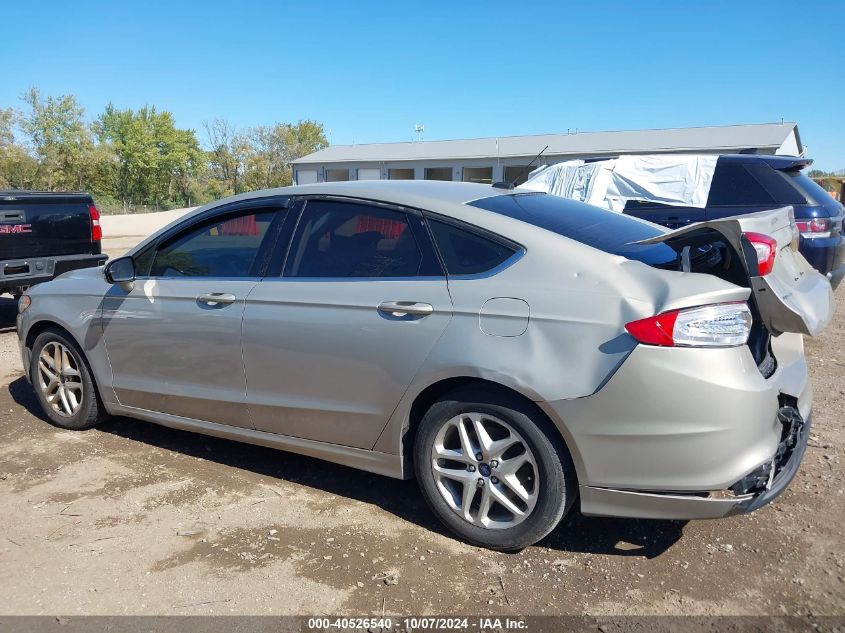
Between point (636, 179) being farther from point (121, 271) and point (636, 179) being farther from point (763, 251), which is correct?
point (121, 271)

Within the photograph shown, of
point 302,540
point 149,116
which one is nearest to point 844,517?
point 302,540

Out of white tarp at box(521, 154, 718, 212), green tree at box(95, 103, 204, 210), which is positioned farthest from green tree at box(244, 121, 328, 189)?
white tarp at box(521, 154, 718, 212)

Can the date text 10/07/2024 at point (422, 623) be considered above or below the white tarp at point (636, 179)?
below

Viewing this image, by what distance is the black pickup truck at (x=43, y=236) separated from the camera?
24.4ft

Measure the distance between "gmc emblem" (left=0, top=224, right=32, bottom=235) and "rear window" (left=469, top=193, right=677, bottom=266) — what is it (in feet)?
20.9

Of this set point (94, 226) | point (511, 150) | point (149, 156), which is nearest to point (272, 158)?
point (149, 156)

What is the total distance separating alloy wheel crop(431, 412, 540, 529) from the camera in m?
2.87

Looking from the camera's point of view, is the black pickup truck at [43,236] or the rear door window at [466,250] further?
the black pickup truck at [43,236]

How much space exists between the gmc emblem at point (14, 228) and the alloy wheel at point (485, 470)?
6573 mm

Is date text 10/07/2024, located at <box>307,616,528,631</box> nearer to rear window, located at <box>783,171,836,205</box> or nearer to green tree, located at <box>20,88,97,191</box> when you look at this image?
rear window, located at <box>783,171,836,205</box>

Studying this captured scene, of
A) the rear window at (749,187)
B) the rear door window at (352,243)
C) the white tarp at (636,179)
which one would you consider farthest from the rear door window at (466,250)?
the white tarp at (636,179)

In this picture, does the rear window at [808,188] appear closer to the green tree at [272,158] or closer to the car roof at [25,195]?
the car roof at [25,195]

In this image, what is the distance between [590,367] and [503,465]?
60 cm

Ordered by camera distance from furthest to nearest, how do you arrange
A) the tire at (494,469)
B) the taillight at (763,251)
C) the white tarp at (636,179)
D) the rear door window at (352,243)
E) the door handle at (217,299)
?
the white tarp at (636,179) → the door handle at (217,299) → the rear door window at (352,243) → the tire at (494,469) → the taillight at (763,251)
